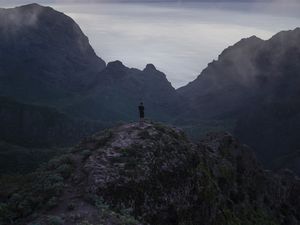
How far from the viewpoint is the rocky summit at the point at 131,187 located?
28.6 meters

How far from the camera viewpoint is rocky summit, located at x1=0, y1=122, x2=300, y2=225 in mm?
28609

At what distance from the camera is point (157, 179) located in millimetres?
35625

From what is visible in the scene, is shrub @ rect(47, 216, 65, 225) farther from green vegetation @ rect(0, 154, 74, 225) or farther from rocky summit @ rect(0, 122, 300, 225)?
green vegetation @ rect(0, 154, 74, 225)

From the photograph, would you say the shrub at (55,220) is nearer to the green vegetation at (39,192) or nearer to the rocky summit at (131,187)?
the rocky summit at (131,187)

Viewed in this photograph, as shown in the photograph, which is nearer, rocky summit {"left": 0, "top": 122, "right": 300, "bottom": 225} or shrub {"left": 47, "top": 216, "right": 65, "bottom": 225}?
shrub {"left": 47, "top": 216, "right": 65, "bottom": 225}

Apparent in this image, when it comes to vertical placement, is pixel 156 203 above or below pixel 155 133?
below

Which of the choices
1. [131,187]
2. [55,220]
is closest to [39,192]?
[55,220]

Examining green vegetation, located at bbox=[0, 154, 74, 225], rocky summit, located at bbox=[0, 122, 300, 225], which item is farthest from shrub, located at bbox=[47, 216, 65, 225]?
green vegetation, located at bbox=[0, 154, 74, 225]

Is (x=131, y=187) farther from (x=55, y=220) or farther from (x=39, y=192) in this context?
(x=55, y=220)

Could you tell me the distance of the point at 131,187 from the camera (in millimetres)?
33062

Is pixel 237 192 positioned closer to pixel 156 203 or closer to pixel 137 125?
pixel 137 125

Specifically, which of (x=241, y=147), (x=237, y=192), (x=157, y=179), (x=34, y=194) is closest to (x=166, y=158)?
(x=157, y=179)

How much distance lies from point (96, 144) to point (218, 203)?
1283 centimetres

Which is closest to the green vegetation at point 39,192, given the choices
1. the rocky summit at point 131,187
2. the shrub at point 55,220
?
the rocky summit at point 131,187
